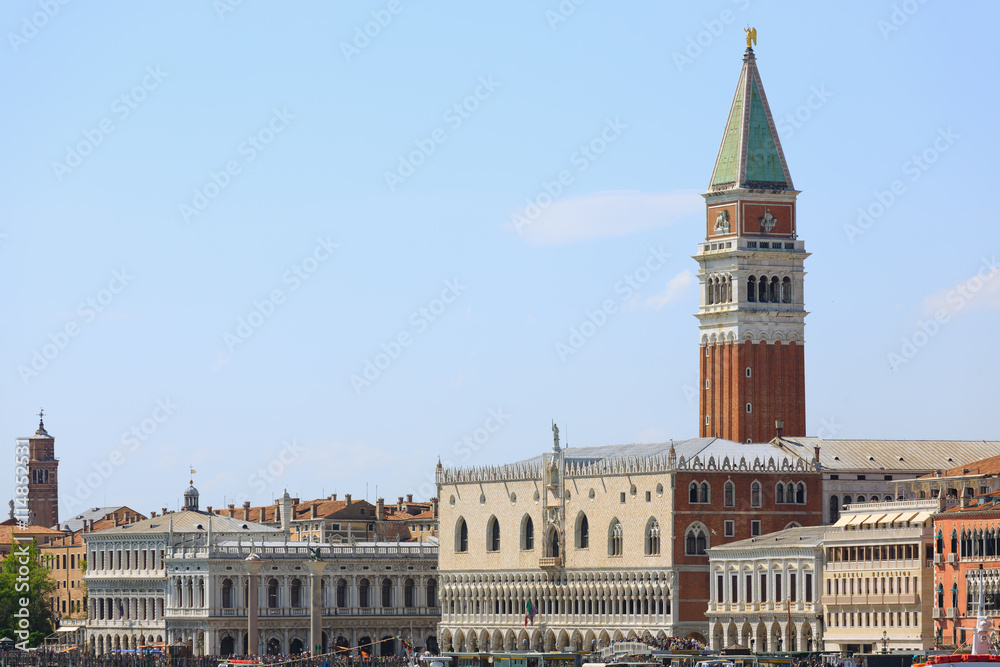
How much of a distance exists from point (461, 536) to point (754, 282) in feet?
86.5

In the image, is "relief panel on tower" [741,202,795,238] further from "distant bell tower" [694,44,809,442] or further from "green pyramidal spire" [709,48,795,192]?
"green pyramidal spire" [709,48,795,192]

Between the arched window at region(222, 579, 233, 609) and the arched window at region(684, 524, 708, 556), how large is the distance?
131ft

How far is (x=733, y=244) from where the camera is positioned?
484 feet

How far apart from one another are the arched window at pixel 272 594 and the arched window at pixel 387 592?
26.0ft

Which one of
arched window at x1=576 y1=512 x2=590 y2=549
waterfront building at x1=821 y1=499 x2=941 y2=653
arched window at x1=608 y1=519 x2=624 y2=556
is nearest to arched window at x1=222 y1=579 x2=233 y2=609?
arched window at x1=576 y1=512 x2=590 y2=549

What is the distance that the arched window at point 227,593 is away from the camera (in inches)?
6422

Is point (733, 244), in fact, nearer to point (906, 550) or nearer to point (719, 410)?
point (719, 410)

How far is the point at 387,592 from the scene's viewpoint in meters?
169

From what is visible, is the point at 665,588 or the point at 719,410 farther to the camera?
the point at 719,410

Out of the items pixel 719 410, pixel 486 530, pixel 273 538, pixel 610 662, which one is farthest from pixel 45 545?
pixel 610 662

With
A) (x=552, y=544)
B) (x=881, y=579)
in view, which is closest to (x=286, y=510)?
(x=552, y=544)

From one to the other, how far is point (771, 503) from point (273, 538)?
49372mm

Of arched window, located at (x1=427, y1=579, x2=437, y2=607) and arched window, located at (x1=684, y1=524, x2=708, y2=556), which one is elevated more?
arched window, located at (x1=684, y1=524, x2=708, y2=556)

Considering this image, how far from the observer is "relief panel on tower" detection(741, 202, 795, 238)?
148 metres
